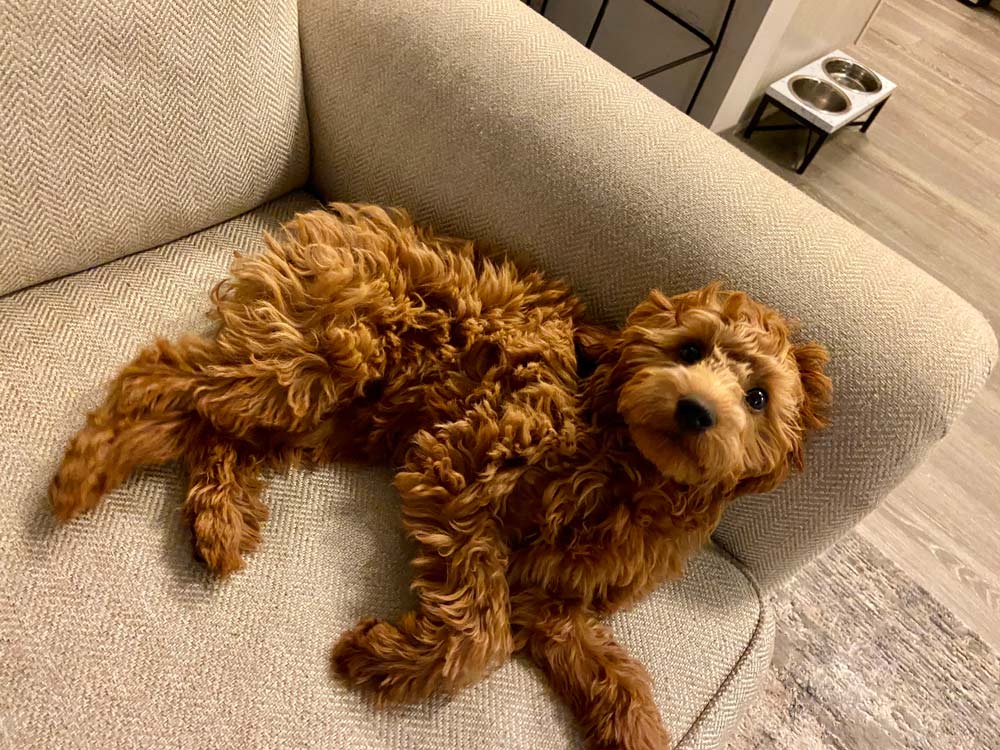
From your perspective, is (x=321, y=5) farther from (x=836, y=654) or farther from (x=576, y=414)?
(x=836, y=654)

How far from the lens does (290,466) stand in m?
1.07

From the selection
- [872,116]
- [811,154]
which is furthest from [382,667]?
[872,116]

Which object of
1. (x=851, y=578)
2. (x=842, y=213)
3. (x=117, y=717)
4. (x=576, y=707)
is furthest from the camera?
(x=842, y=213)

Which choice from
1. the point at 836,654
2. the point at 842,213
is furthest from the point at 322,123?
the point at 842,213

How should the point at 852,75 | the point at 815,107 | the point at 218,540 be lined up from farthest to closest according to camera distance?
the point at 852,75, the point at 815,107, the point at 218,540

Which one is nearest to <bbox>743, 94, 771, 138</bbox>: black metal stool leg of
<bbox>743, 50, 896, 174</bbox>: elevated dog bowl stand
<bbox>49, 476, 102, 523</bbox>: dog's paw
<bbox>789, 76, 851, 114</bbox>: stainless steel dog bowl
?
<bbox>743, 50, 896, 174</bbox>: elevated dog bowl stand

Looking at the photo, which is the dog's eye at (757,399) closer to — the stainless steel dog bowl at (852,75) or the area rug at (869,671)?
the area rug at (869,671)

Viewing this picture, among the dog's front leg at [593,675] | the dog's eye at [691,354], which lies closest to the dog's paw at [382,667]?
the dog's front leg at [593,675]

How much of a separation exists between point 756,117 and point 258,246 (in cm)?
195

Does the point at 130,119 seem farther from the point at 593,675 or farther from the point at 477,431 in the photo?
the point at 593,675

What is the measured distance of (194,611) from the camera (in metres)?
0.91

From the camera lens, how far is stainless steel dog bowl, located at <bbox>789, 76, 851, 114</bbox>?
8.36ft

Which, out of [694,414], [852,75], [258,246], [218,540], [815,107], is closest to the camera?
[694,414]

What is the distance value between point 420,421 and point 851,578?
1144mm
